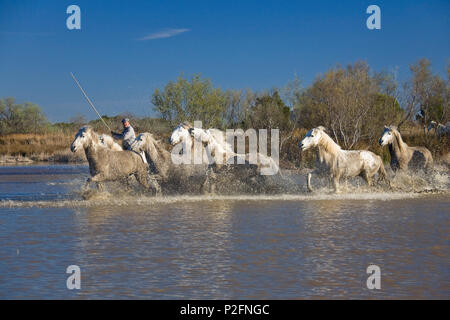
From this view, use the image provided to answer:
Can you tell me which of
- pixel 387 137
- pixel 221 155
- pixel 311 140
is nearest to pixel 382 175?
pixel 387 137

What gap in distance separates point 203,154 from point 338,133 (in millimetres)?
19466

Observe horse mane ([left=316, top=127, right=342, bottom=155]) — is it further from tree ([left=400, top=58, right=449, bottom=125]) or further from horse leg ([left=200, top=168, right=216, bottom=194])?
tree ([left=400, top=58, right=449, bottom=125])

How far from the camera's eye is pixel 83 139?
14703 millimetres

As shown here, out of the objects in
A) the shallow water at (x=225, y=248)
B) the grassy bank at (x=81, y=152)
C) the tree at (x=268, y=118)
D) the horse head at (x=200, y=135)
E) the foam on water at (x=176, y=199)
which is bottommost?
the shallow water at (x=225, y=248)

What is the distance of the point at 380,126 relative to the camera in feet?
112

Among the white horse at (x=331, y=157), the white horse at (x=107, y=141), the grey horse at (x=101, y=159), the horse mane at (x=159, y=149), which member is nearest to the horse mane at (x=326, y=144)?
the white horse at (x=331, y=157)

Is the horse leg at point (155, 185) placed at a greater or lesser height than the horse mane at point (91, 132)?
lesser

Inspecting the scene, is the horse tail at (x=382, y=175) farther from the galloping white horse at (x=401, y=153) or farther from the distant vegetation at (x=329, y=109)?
the distant vegetation at (x=329, y=109)

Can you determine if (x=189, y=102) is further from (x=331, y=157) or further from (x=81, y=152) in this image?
(x=331, y=157)

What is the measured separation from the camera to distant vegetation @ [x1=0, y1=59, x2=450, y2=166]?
33.1 m

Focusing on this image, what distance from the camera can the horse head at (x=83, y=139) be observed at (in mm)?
14578

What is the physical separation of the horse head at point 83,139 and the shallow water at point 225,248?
4.09 ft
